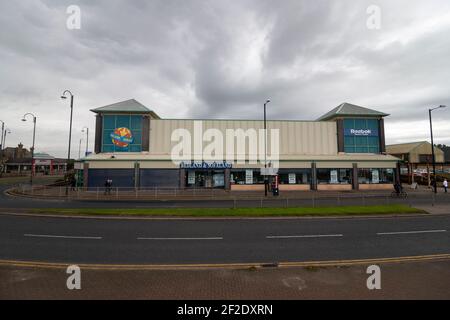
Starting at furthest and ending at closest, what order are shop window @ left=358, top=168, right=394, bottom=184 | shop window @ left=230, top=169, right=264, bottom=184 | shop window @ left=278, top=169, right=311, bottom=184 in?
shop window @ left=358, top=168, right=394, bottom=184 → shop window @ left=278, top=169, right=311, bottom=184 → shop window @ left=230, top=169, right=264, bottom=184

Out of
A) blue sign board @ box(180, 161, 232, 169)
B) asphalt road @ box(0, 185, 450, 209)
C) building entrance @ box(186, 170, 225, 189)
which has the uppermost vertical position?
blue sign board @ box(180, 161, 232, 169)

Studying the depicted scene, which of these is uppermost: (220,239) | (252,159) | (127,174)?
(252,159)

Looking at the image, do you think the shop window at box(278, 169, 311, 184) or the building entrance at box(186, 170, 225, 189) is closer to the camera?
the building entrance at box(186, 170, 225, 189)

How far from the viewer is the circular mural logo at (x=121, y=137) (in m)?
34.8

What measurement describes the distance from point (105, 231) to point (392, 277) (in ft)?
37.8

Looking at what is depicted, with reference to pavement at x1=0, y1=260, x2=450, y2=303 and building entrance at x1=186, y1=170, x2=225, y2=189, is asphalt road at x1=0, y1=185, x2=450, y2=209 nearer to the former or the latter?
building entrance at x1=186, y1=170, x2=225, y2=189

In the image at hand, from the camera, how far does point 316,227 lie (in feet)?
40.7

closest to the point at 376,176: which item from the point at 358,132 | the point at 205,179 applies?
the point at 358,132

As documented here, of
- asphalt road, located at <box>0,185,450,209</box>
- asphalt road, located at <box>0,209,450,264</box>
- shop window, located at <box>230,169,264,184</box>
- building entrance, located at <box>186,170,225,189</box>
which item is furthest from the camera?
shop window, located at <box>230,169,264,184</box>

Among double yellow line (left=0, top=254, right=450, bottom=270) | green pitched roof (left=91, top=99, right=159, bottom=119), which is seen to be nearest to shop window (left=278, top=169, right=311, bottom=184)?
green pitched roof (left=91, top=99, right=159, bottom=119)

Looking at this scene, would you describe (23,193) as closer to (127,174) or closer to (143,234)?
(127,174)

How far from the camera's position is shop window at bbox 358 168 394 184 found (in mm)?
34219
